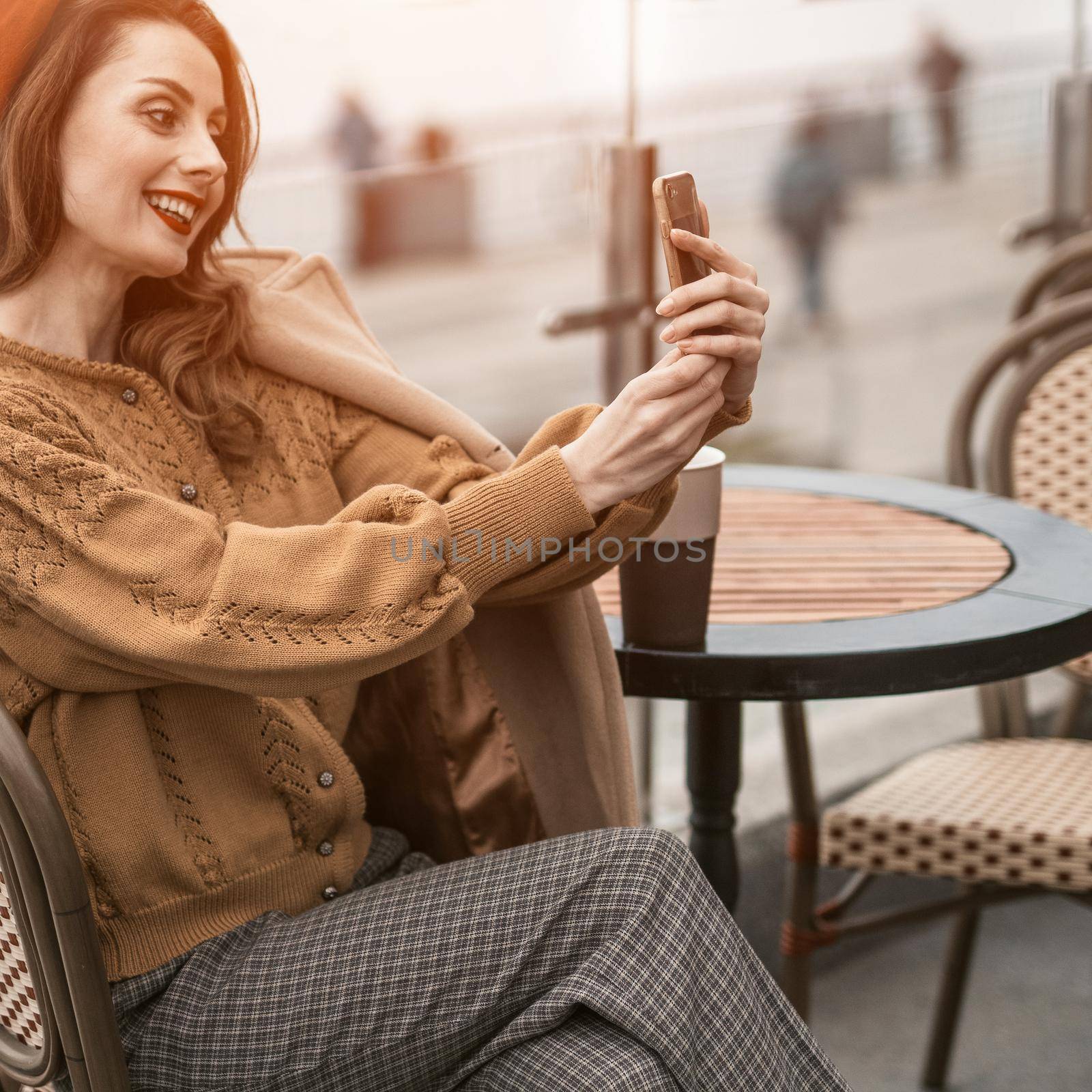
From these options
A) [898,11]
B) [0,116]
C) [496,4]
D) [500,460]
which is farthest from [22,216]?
[898,11]

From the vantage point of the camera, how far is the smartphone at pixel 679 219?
1.16 meters

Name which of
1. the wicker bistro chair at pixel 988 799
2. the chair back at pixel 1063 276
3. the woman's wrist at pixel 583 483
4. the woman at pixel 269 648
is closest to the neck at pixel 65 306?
the woman at pixel 269 648

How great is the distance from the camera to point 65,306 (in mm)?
1284

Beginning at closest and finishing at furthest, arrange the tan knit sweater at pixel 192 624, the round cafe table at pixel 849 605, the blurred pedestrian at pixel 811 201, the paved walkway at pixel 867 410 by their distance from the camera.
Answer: the tan knit sweater at pixel 192 624 < the round cafe table at pixel 849 605 < the paved walkway at pixel 867 410 < the blurred pedestrian at pixel 811 201

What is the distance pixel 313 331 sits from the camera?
4.75 feet

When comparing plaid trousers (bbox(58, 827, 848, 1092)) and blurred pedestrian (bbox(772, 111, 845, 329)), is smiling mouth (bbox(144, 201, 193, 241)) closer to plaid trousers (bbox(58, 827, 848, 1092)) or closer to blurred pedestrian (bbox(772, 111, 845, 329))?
plaid trousers (bbox(58, 827, 848, 1092))

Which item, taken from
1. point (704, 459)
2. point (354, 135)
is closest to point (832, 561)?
point (704, 459)

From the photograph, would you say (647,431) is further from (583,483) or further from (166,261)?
(166,261)

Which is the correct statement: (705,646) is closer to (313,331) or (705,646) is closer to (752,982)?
(752,982)

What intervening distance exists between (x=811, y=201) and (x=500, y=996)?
2945 millimetres

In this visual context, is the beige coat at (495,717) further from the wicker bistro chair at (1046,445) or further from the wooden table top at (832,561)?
the wicker bistro chair at (1046,445)

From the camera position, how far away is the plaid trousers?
1.03 m

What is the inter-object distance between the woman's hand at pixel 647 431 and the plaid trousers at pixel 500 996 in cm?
29

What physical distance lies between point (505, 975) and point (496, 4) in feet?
8.90
